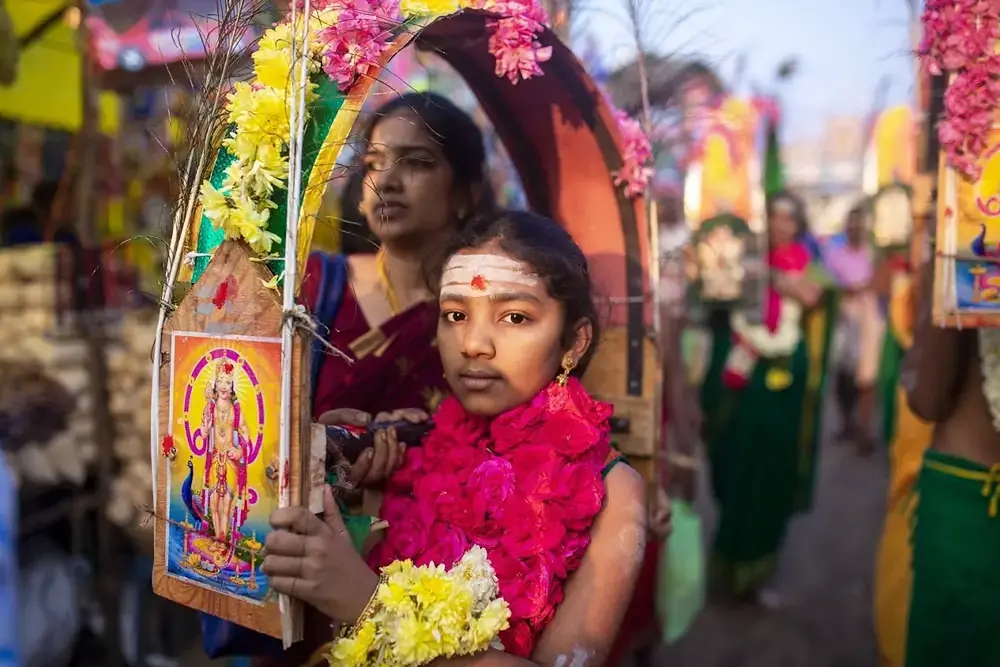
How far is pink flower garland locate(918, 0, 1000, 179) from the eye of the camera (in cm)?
212

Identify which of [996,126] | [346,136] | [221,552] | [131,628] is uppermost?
[996,126]

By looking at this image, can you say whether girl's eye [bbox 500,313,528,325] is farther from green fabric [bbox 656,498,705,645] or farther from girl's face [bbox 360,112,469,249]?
green fabric [bbox 656,498,705,645]

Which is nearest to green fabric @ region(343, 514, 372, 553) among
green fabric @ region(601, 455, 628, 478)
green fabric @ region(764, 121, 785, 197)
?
green fabric @ region(601, 455, 628, 478)

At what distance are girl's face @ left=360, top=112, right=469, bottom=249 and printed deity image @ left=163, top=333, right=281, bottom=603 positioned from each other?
2.54ft

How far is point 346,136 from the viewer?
1.56 metres

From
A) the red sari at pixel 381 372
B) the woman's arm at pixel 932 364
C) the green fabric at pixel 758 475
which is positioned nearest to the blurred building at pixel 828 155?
the green fabric at pixel 758 475

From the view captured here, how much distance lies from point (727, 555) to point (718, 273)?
1823 mm

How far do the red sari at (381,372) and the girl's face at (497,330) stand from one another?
1.26ft

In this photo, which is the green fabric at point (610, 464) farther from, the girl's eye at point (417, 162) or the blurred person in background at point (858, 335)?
the blurred person in background at point (858, 335)

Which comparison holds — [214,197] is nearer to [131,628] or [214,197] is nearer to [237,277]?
[237,277]

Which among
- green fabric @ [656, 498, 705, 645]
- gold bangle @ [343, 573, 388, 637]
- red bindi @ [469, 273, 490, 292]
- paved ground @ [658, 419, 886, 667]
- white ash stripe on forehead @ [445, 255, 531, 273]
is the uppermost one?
white ash stripe on forehead @ [445, 255, 531, 273]

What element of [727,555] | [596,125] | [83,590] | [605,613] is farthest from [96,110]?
[727,555]

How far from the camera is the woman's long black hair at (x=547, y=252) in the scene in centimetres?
180

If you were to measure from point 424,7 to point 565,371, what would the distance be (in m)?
0.81
